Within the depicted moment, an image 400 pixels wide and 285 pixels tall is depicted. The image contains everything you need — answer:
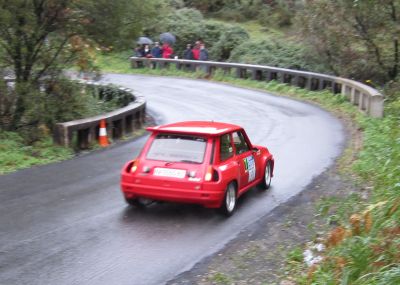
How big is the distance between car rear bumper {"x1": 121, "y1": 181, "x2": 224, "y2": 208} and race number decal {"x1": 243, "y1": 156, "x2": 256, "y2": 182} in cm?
128

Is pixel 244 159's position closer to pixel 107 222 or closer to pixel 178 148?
pixel 178 148

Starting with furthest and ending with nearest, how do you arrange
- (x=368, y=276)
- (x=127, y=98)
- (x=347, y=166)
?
(x=127, y=98), (x=347, y=166), (x=368, y=276)

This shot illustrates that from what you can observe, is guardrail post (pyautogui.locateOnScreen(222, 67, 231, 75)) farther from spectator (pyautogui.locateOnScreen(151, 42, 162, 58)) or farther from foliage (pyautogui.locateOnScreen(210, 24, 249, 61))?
spectator (pyautogui.locateOnScreen(151, 42, 162, 58))

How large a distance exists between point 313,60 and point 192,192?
71.3 ft

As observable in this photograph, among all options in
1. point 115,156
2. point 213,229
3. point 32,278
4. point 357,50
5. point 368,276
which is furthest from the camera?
point 357,50

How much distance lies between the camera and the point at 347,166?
12898mm

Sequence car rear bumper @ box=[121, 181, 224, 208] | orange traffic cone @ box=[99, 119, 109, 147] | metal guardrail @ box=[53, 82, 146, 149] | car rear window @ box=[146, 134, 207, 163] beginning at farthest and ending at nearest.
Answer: orange traffic cone @ box=[99, 119, 109, 147] < metal guardrail @ box=[53, 82, 146, 149] < car rear window @ box=[146, 134, 207, 163] < car rear bumper @ box=[121, 181, 224, 208]

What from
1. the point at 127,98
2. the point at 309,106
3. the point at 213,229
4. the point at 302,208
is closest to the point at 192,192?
the point at 213,229

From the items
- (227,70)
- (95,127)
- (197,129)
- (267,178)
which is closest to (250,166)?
(267,178)

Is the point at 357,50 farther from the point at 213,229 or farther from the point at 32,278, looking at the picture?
the point at 32,278

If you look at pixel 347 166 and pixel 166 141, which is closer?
pixel 166 141

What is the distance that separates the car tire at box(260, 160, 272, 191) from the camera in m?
11.1

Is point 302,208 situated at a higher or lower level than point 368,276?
lower

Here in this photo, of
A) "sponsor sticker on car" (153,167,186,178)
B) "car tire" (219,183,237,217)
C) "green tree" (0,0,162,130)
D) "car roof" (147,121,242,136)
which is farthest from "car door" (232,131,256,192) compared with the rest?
"green tree" (0,0,162,130)
